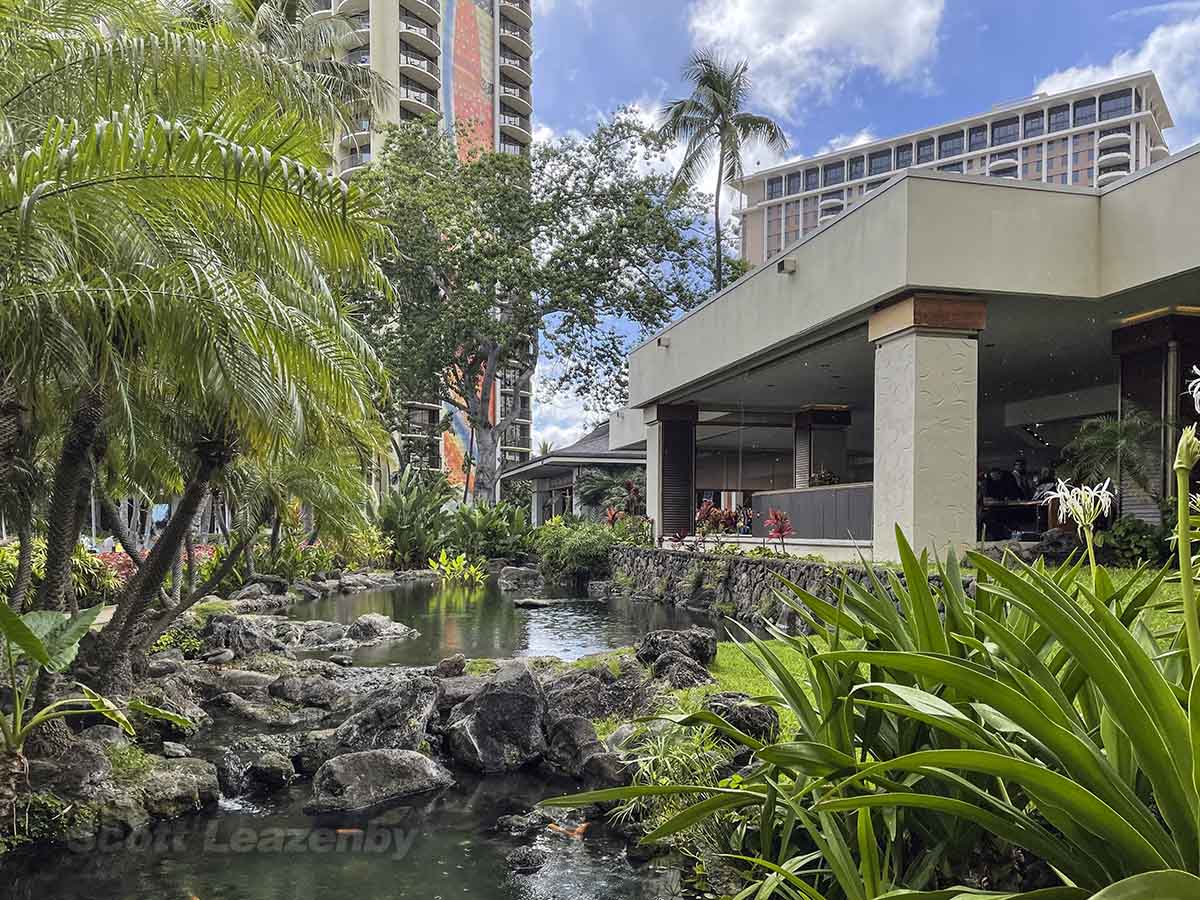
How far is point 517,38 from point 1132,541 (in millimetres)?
63074

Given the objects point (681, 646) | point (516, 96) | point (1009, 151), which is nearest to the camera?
point (681, 646)

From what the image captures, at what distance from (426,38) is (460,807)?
191 feet

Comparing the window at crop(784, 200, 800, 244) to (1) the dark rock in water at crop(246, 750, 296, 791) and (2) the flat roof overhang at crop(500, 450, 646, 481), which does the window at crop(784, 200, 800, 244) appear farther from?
(1) the dark rock in water at crop(246, 750, 296, 791)

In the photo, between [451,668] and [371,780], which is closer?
[371,780]

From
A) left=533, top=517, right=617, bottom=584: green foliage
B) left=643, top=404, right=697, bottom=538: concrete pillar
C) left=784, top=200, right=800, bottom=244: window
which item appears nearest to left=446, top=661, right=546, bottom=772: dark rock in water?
left=643, top=404, right=697, bottom=538: concrete pillar

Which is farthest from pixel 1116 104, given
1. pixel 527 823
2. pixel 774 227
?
pixel 527 823

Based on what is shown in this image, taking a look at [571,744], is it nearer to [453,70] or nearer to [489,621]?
[489,621]

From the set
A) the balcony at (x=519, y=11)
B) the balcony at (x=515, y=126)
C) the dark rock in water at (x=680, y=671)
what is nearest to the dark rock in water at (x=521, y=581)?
the dark rock in water at (x=680, y=671)

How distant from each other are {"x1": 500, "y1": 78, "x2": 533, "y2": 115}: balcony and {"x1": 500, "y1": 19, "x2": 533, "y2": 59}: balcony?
228 cm

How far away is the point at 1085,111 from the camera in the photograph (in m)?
85.4

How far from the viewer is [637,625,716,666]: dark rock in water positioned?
8.41 meters

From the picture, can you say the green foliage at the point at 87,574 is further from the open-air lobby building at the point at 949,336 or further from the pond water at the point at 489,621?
the open-air lobby building at the point at 949,336

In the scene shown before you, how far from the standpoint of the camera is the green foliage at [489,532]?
26.6m

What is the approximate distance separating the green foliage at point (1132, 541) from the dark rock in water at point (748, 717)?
687 cm
